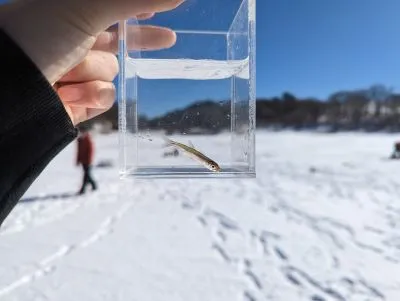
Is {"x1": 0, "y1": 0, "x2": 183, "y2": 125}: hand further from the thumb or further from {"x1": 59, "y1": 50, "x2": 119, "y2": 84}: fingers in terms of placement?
{"x1": 59, "y1": 50, "x2": 119, "y2": 84}: fingers

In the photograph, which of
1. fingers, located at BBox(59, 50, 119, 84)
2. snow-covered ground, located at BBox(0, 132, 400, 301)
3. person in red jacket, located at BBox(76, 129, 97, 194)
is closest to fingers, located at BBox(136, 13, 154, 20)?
fingers, located at BBox(59, 50, 119, 84)

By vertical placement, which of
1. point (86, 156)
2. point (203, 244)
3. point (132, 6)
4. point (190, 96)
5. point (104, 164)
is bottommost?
point (203, 244)

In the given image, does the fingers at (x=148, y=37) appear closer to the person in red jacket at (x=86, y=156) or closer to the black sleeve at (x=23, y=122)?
the black sleeve at (x=23, y=122)

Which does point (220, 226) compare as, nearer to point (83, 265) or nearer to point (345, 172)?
point (83, 265)

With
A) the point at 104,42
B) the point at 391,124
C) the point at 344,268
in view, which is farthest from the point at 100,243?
the point at 391,124

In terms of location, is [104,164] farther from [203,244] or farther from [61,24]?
[61,24]

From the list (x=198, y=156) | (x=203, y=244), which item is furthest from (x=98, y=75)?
(x=203, y=244)
